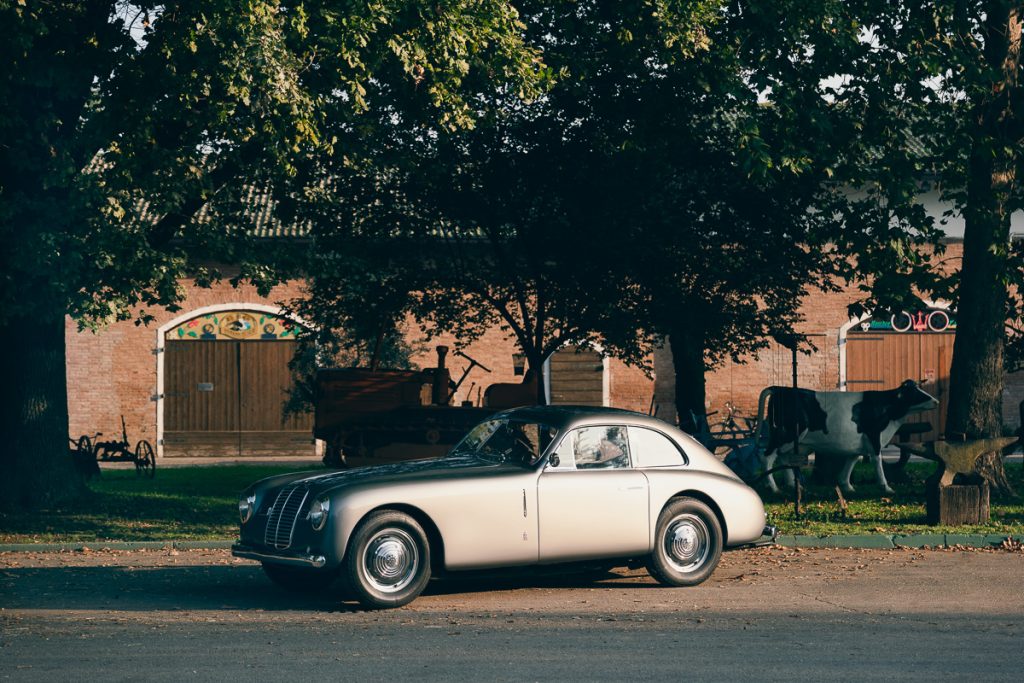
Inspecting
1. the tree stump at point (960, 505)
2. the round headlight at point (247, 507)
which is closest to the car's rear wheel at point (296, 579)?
the round headlight at point (247, 507)

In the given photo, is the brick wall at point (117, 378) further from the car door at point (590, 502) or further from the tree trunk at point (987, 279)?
the car door at point (590, 502)

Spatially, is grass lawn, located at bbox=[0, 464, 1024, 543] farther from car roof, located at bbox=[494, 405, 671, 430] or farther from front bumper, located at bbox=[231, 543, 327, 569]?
front bumper, located at bbox=[231, 543, 327, 569]

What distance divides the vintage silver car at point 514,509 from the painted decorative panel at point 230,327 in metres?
20.2

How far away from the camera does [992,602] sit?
907 centimetres

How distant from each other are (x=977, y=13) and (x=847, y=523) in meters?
6.74

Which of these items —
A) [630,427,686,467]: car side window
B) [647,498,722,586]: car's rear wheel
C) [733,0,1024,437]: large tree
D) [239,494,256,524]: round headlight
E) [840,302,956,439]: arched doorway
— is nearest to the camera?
[239,494,256,524]: round headlight

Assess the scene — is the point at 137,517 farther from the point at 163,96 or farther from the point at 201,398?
the point at 201,398

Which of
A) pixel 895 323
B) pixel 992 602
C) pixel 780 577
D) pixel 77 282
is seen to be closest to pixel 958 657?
pixel 992 602

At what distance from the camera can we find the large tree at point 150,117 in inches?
474

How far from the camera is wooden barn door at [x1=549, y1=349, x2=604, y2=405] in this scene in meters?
30.5

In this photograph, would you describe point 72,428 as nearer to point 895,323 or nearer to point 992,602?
point 895,323

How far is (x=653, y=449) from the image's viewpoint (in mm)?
9906

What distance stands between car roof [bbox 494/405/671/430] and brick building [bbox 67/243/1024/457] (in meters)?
18.8

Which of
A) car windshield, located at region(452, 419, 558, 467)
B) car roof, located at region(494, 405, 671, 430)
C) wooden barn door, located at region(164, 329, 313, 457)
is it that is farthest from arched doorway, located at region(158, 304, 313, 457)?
car roof, located at region(494, 405, 671, 430)
